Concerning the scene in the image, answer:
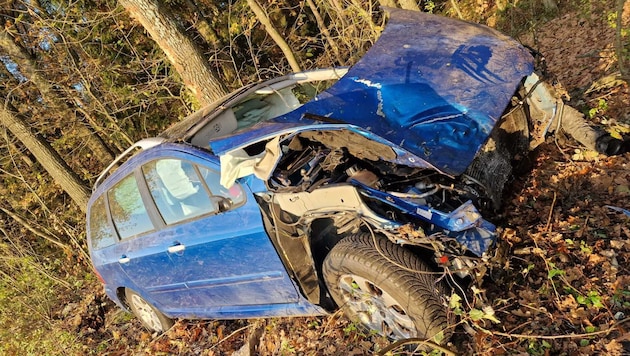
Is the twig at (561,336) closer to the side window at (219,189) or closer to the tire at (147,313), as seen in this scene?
the side window at (219,189)

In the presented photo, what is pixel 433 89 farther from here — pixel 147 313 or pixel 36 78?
pixel 36 78

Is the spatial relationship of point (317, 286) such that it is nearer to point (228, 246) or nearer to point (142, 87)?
point (228, 246)

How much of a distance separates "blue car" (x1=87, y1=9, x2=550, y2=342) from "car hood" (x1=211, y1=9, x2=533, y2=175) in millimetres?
14

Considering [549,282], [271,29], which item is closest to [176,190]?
[549,282]

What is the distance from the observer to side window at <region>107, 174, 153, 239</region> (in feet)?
15.5

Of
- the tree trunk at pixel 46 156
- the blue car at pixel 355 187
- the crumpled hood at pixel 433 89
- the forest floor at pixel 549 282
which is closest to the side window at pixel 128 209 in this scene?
the blue car at pixel 355 187

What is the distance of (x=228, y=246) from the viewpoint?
158 inches

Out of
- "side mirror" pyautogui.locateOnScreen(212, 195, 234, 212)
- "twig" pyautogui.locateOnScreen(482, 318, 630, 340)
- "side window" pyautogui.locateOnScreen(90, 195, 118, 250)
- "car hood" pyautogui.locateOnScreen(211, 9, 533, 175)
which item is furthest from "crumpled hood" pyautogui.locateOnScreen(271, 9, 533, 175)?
"side window" pyautogui.locateOnScreen(90, 195, 118, 250)

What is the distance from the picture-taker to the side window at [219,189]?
381 centimetres

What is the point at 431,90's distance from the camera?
3.81 m

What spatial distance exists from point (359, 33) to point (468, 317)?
5923mm

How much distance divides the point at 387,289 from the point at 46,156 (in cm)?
934

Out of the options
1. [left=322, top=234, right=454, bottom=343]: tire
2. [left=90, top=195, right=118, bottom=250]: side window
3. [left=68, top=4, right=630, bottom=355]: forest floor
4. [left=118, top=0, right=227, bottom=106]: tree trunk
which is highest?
[left=118, top=0, right=227, bottom=106]: tree trunk

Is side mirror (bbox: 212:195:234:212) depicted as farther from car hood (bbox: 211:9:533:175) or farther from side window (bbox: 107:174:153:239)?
side window (bbox: 107:174:153:239)
